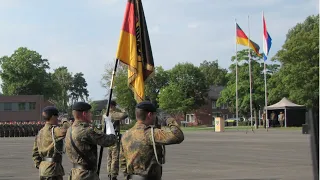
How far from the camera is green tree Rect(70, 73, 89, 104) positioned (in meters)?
160

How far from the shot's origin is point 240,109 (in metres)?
90.1

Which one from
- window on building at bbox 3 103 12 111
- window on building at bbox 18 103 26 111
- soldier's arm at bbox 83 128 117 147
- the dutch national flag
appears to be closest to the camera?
soldier's arm at bbox 83 128 117 147

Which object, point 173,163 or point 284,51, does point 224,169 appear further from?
point 284,51

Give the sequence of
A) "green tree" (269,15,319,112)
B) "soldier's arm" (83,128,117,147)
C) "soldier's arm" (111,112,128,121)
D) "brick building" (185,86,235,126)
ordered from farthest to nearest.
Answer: "brick building" (185,86,235,126) < "green tree" (269,15,319,112) < "soldier's arm" (111,112,128,121) < "soldier's arm" (83,128,117,147)

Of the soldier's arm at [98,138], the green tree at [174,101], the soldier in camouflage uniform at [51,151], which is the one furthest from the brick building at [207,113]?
the soldier's arm at [98,138]

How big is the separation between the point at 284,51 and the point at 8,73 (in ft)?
186

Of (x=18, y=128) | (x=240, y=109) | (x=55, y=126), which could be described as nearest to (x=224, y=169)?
(x=55, y=126)

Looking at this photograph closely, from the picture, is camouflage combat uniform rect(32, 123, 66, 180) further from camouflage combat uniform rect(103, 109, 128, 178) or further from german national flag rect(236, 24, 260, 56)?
german national flag rect(236, 24, 260, 56)

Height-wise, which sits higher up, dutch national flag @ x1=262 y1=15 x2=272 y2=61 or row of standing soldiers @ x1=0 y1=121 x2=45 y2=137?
dutch national flag @ x1=262 y1=15 x2=272 y2=61

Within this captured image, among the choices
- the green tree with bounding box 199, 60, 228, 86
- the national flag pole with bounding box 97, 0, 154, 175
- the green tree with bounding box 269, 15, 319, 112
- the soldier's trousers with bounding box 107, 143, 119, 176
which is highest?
the green tree with bounding box 199, 60, 228, 86

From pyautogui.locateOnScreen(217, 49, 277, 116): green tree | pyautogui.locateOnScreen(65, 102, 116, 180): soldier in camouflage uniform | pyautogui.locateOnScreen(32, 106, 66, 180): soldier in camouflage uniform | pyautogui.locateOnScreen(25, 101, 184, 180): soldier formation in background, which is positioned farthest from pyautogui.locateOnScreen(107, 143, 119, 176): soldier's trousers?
pyautogui.locateOnScreen(217, 49, 277, 116): green tree

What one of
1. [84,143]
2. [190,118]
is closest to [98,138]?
[84,143]

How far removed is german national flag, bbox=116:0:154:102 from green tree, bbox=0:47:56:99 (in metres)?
95.8

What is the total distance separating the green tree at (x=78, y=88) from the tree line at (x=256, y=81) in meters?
49.7
